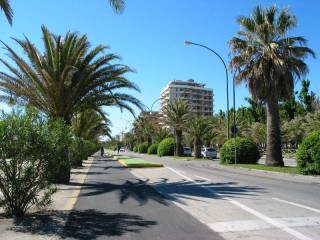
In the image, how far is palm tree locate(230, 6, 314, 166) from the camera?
31.1 m

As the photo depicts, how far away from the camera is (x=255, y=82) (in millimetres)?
31984

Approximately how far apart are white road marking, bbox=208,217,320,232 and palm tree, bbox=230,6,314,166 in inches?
868

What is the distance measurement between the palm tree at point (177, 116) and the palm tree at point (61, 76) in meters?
42.1

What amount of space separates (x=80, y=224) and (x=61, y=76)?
36.1ft

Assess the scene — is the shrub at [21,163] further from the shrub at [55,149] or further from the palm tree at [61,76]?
the palm tree at [61,76]

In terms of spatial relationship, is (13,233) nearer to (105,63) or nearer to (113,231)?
(113,231)

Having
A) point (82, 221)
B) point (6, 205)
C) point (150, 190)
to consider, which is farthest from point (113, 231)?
point (150, 190)

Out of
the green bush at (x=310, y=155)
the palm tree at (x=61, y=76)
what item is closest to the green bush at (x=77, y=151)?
the palm tree at (x=61, y=76)

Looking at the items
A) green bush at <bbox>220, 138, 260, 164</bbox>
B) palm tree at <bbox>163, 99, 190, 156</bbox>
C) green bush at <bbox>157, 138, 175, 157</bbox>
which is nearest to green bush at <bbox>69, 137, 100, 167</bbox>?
green bush at <bbox>220, 138, 260, 164</bbox>

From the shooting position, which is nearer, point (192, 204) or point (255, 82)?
point (192, 204)

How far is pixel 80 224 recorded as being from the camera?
9.43 m

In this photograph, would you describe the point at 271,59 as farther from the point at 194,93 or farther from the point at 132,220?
the point at 194,93

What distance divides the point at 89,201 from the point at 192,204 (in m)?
2.95

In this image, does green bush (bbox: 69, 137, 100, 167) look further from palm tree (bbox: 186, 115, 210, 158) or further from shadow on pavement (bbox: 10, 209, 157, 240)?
palm tree (bbox: 186, 115, 210, 158)
